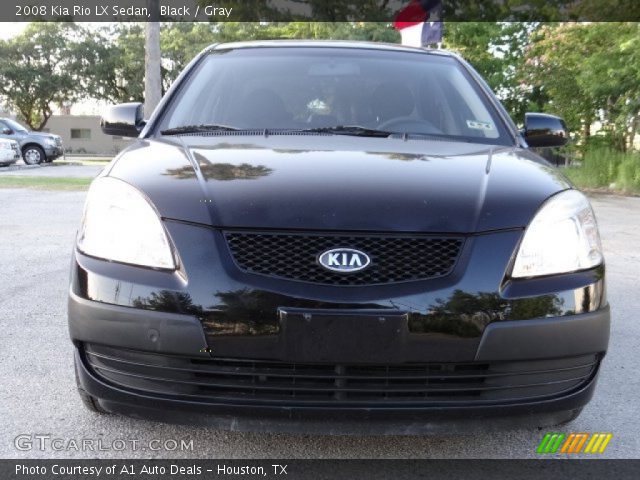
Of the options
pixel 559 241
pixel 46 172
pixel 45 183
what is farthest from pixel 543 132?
pixel 46 172

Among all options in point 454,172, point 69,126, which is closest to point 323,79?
point 454,172

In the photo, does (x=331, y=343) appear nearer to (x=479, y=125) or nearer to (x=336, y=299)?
(x=336, y=299)

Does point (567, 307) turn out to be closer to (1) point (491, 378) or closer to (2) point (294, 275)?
(1) point (491, 378)

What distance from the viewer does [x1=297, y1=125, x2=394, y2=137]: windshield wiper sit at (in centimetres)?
300

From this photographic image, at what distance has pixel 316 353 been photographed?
1.96 m

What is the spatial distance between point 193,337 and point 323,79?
182cm

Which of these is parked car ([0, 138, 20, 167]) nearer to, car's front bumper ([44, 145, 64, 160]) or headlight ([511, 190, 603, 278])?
car's front bumper ([44, 145, 64, 160])

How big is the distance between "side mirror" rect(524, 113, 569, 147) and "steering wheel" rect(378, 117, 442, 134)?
1.74ft

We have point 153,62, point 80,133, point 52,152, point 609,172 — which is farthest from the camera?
point 80,133

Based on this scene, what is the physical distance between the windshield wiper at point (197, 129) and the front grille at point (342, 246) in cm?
109

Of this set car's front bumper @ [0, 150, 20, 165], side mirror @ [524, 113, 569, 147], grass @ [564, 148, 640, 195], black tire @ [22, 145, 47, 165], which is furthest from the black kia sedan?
black tire @ [22, 145, 47, 165]

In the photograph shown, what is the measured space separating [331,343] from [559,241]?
2.63 feet

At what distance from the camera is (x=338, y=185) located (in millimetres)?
2240

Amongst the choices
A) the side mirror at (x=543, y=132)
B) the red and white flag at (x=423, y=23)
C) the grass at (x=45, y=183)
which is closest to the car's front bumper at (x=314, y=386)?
the side mirror at (x=543, y=132)
